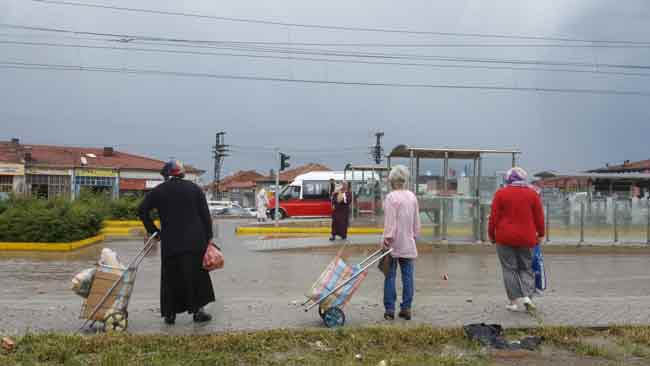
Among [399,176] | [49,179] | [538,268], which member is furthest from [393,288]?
[49,179]

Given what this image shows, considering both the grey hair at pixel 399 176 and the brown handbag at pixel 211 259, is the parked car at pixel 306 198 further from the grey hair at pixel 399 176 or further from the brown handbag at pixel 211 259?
the brown handbag at pixel 211 259

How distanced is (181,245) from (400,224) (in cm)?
229

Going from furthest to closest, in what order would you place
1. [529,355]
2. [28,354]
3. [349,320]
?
[349,320] < [529,355] < [28,354]

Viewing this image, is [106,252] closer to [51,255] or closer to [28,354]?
[28,354]

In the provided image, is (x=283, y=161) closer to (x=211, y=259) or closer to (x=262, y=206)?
(x=262, y=206)

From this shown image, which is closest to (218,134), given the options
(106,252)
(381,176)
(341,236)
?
(381,176)

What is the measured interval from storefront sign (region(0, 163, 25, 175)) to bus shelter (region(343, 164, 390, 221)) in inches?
1303

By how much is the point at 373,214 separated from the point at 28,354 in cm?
2253

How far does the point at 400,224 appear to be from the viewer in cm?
674

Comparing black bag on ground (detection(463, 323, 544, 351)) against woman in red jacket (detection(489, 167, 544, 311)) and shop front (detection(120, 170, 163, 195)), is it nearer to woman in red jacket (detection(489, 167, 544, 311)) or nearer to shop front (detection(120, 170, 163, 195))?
woman in red jacket (detection(489, 167, 544, 311))

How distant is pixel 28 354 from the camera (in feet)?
17.3

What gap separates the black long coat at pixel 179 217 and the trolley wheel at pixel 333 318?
1408 mm

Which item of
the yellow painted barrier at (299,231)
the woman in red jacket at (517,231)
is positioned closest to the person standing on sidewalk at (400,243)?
the woman in red jacket at (517,231)

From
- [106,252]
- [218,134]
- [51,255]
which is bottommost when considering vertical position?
[51,255]
